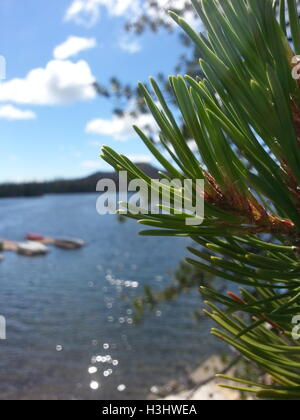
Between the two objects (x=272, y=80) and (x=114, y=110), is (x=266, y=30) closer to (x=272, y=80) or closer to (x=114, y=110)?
(x=272, y=80)

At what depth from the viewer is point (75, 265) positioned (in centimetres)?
1581

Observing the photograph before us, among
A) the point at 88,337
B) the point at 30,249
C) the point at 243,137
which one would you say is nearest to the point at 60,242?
the point at 30,249

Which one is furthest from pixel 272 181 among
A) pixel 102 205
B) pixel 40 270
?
pixel 40 270

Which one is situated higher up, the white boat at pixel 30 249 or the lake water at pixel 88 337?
the white boat at pixel 30 249

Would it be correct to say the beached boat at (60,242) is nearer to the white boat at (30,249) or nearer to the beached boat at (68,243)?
the beached boat at (68,243)

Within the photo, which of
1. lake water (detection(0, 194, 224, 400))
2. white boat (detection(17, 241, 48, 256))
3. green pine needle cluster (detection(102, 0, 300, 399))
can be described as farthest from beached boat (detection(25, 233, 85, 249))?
green pine needle cluster (detection(102, 0, 300, 399))

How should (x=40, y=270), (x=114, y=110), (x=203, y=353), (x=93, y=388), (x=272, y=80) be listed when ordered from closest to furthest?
1. (x=272, y=80)
2. (x=114, y=110)
3. (x=93, y=388)
4. (x=203, y=353)
5. (x=40, y=270)

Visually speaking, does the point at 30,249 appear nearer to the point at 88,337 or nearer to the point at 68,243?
the point at 68,243

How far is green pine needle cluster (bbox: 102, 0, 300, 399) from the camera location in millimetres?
343

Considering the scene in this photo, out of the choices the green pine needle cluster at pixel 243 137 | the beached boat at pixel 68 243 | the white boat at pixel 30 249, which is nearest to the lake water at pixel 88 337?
the white boat at pixel 30 249

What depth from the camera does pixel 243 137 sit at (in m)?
0.38

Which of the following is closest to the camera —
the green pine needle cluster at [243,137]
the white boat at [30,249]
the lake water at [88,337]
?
the green pine needle cluster at [243,137]

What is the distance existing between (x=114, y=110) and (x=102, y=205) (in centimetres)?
308

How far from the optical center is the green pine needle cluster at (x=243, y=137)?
1.12 ft
